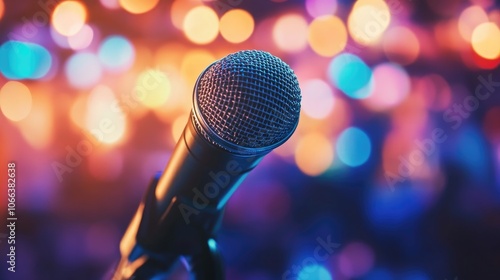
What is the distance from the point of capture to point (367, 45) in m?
1.39

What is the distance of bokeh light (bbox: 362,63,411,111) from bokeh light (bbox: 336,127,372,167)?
0.36ft

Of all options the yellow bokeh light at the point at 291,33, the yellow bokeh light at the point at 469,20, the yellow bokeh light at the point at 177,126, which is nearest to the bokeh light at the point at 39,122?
the yellow bokeh light at the point at 177,126

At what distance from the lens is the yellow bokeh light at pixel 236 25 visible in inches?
52.2

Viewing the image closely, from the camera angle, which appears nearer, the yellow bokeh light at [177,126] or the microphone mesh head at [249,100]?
the microphone mesh head at [249,100]

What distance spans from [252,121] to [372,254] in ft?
3.61

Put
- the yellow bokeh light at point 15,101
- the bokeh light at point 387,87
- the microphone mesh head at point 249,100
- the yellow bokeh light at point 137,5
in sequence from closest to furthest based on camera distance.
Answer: the microphone mesh head at point 249,100 < the yellow bokeh light at point 15,101 < the yellow bokeh light at point 137,5 < the bokeh light at point 387,87

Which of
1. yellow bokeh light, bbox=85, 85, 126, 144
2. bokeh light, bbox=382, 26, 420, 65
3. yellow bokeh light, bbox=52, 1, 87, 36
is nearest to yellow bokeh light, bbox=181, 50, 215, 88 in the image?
yellow bokeh light, bbox=85, 85, 126, 144

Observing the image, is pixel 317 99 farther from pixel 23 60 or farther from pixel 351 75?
pixel 23 60

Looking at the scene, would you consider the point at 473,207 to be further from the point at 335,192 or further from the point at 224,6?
the point at 224,6

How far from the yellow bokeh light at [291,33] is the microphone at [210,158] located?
967 mm

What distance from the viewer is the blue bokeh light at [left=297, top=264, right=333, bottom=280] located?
1281 mm

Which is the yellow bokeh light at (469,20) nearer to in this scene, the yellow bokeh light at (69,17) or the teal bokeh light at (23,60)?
the yellow bokeh light at (69,17)

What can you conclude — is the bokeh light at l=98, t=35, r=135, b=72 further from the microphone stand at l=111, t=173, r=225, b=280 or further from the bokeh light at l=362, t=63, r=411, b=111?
the microphone stand at l=111, t=173, r=225, b=280

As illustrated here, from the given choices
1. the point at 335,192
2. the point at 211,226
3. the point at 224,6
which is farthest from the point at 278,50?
the point at 211,226
